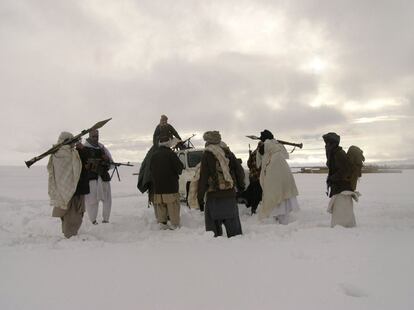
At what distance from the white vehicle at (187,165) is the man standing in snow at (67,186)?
4.08 meters

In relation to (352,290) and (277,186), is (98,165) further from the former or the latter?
(352,290)

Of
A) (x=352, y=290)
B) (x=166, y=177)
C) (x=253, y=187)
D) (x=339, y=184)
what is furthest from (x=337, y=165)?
(x=352, y=290)

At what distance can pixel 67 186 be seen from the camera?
20.7 feet

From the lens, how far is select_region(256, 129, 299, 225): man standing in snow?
727cm

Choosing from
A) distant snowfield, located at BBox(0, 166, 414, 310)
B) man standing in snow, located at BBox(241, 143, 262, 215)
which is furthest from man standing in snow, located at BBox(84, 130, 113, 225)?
distant snowfield, located at BBox(0, 166, 414, 310)

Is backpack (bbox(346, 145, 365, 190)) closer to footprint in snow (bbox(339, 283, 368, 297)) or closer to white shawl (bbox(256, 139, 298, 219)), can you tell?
white shawl (bbox(256, 139, 298, 219))

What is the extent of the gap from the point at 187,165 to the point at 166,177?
13.0ft

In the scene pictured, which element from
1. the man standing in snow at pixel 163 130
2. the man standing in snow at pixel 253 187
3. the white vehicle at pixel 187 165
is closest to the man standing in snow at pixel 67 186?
the man standing in snow at pixel 163 130

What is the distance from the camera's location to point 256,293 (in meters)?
2.91

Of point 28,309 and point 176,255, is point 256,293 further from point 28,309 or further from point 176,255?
point 28,309

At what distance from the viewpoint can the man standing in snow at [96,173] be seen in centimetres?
A: 774

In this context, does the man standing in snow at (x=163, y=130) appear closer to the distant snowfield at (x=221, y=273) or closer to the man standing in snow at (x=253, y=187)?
the man standing in snow at (x=253, y=187)

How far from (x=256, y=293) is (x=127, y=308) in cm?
88

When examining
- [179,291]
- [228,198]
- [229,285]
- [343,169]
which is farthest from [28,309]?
[343,169]
